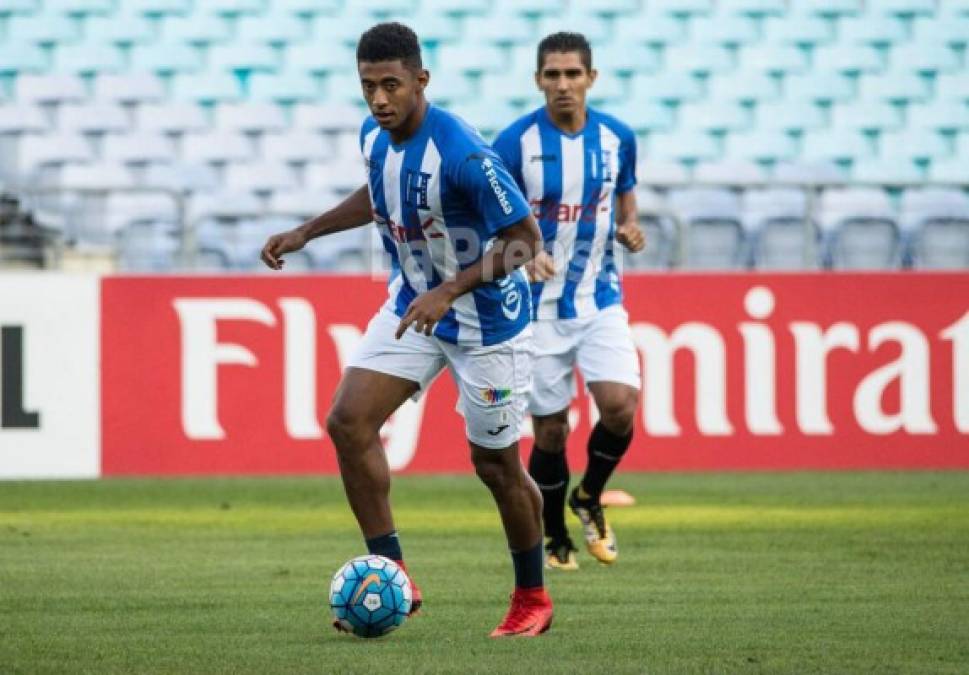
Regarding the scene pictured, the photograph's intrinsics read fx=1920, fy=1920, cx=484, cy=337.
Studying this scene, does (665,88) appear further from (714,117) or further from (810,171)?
(810,171)

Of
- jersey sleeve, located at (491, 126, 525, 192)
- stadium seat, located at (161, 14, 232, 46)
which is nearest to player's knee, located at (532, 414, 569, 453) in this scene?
jersey sleeve, located at (491, 126, 525, 192)

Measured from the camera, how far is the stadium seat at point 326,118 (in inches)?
691

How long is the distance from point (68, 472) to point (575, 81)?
5963mm

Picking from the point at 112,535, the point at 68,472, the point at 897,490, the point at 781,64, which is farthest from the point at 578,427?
the point at 781,64

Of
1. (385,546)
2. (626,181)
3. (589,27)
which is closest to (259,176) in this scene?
(589,27)

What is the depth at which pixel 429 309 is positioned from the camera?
580 cm

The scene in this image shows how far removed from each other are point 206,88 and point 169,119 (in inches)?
23.8

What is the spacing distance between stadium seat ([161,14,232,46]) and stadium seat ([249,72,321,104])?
0.49m

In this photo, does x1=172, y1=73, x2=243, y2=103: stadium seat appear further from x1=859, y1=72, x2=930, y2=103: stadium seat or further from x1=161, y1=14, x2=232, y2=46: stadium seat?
x1=859, y1=72, x2=930, y2=103: stadium seat

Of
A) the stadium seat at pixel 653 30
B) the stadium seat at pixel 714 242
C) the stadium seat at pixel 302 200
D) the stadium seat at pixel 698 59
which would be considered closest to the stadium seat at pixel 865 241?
the stadium seat at pixel 714 242

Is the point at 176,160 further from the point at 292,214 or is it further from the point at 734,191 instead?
the point at 734,191

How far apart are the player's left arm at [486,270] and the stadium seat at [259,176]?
37.2 ft

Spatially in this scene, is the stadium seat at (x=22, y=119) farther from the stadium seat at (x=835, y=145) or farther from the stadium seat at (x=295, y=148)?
the stadium seat at (x=835, y=145)

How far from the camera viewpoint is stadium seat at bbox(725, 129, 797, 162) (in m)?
17.8
